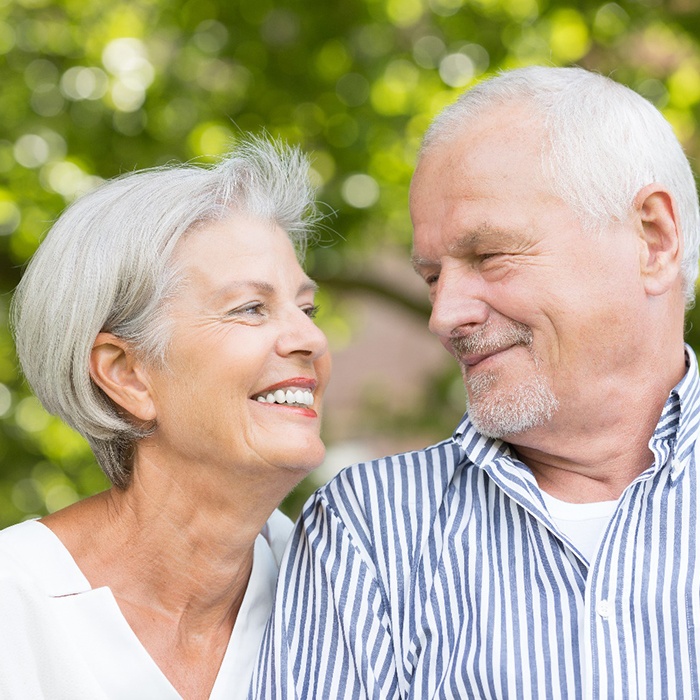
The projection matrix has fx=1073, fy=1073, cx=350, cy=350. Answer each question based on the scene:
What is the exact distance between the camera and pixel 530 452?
250cm

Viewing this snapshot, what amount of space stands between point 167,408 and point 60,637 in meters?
0.53

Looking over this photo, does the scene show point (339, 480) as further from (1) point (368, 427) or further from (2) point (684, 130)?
(1) point (368, 427)

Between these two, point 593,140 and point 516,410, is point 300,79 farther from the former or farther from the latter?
point 516,410

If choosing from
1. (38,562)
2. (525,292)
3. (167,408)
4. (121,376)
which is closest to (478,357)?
(525,292)

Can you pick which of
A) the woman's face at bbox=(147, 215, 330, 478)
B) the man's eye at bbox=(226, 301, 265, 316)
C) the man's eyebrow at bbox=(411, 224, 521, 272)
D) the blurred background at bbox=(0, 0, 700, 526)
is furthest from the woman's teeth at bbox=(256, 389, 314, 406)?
the blurred background at bbox=(0, 0, 700, 526)

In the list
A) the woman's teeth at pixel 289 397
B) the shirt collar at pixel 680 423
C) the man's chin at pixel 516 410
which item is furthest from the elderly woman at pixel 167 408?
the shirt collar at pixel 680 423

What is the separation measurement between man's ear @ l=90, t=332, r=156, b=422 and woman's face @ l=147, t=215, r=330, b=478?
0.08 feet

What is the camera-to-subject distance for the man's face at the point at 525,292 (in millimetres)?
2336

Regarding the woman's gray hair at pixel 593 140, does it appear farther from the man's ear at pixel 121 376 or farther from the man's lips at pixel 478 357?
the man's ear at pixel 121 376

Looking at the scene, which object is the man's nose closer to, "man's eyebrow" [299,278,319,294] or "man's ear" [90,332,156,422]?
"man's eyebrow" [299,278,319,294]

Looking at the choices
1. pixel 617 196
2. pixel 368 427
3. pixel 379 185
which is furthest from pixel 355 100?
pixel 617 196

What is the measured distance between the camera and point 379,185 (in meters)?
5.45

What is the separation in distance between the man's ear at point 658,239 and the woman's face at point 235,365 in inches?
Answer: 29.8

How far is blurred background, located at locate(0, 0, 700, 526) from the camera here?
16.5ft
